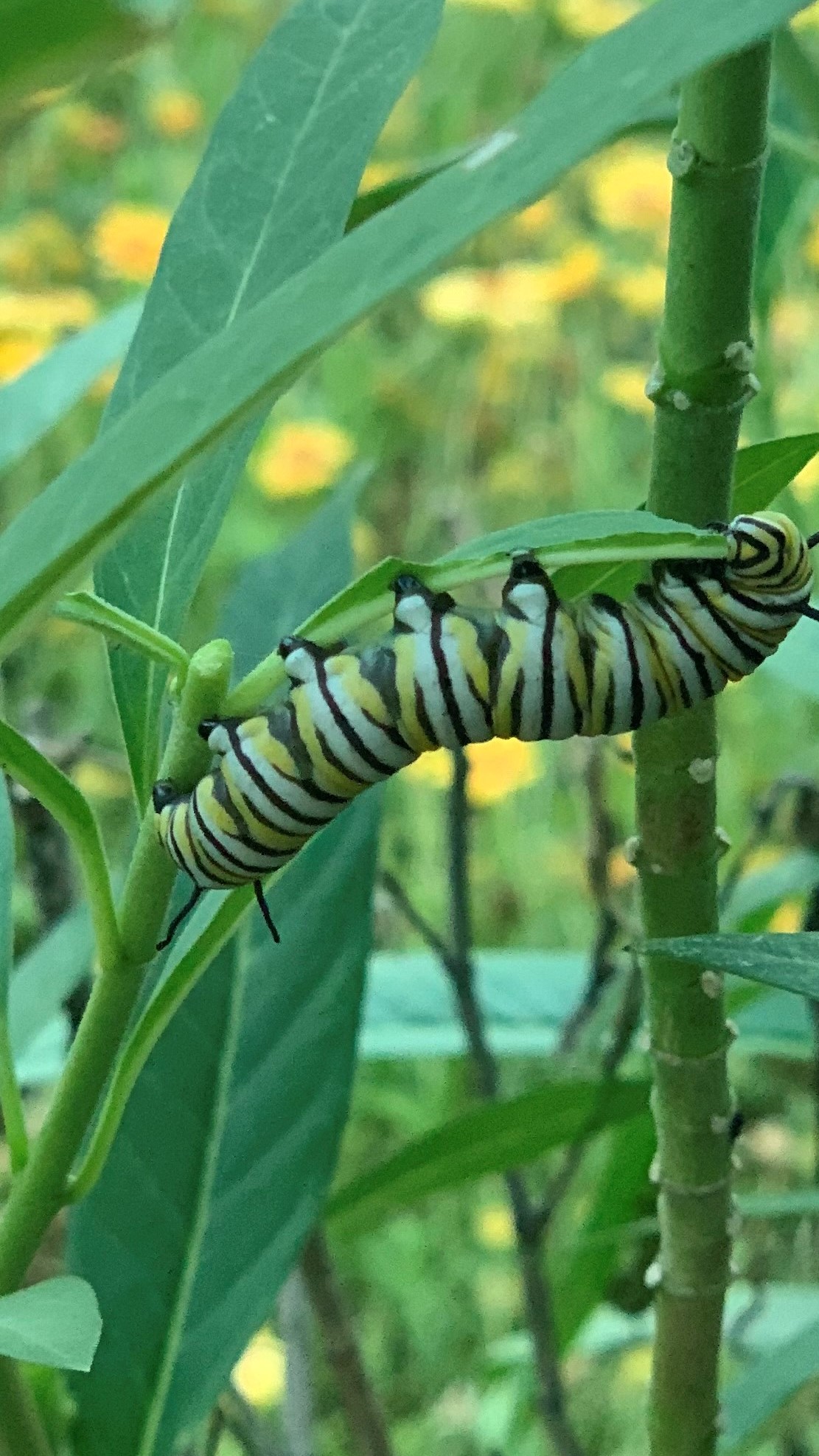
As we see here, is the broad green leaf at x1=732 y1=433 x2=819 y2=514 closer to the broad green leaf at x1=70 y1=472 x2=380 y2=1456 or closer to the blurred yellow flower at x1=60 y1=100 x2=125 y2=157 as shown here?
the broad green leaf at x1=70 y1=472 x2=380 y2=1456

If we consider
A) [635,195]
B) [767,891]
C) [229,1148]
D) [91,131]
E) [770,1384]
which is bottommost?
[770,1384]

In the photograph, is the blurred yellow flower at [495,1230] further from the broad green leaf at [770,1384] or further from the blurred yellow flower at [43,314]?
the blurred yellow flower at [43,314]

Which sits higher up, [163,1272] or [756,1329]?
[163,1272]

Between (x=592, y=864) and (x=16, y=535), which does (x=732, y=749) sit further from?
(x=16, y=535)

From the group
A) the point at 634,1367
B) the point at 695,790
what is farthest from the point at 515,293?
the point at 695,790

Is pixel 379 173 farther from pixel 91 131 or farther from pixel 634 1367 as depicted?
pixel 634 1367

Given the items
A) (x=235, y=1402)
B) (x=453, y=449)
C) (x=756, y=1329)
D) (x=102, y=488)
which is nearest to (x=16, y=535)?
(x=102, y=488)
